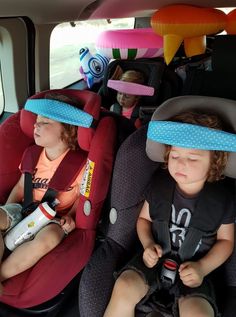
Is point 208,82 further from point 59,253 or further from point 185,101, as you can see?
point 59,253

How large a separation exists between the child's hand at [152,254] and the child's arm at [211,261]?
9 cm

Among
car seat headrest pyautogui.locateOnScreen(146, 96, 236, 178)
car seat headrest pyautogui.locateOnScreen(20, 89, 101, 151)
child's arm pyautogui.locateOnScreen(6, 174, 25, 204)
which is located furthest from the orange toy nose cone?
child's arm pyautogui.locateOnScreen(6, 174, 25, 204)

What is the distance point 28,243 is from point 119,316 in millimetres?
430

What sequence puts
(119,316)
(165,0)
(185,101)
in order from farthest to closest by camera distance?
1. (165,0)
2. (185,101)
3. (119,316)

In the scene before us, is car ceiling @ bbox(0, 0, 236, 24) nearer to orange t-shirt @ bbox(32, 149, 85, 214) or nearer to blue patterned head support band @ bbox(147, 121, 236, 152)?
orange t-shirt @ bbox(32, 149, 85, 214)

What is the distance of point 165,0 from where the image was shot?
2.02 m

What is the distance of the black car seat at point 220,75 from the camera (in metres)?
1.50

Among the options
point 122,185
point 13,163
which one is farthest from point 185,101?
point 13,163

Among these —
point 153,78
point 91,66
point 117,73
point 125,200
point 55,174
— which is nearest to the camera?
point 125,200

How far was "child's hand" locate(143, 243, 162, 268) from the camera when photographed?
129 centimetres

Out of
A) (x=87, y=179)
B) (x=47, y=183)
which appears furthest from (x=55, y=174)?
(x=87, y=179)

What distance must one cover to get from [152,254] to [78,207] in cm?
38

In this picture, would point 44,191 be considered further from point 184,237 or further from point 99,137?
point 184,237

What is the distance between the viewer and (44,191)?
1624 mm
